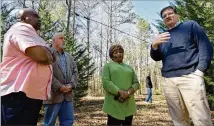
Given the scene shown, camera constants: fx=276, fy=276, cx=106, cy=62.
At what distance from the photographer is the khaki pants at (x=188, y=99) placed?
281 cm

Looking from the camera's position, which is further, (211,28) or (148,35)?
(148,35)

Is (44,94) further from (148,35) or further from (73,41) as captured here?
(148,35)

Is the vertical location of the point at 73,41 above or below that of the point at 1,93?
above

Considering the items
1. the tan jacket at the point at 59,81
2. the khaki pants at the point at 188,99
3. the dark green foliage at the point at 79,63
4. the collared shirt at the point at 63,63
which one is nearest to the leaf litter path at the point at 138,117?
the dark green foliage at the point at 79,63

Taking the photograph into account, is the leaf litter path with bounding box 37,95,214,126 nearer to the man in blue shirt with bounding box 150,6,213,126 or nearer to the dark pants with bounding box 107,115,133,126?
the dark pants with bounding box 107,115,133,126

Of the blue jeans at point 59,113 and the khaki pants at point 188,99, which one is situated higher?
the khaki pants at point 188,99

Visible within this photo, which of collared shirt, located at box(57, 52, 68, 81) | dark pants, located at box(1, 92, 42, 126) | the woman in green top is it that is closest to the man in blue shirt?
the woman in green top

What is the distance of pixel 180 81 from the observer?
2.94 metres

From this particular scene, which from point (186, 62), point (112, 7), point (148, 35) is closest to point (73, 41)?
point (186, 62)

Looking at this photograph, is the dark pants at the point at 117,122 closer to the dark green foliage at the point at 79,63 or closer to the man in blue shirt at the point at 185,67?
the man in blue shirt at the point at 185,67

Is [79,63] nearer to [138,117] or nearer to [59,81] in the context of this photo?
[138,117]

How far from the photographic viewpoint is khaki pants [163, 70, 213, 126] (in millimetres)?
2807

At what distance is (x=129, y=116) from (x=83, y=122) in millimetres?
4468

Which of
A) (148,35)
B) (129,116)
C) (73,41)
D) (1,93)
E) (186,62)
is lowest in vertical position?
(129,116)
